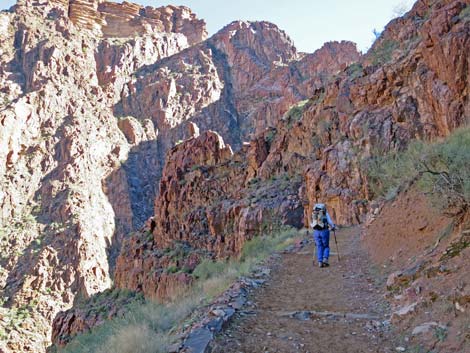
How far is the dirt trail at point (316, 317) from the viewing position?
4.64 metres

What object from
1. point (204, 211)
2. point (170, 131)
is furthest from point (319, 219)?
point (170, 131)

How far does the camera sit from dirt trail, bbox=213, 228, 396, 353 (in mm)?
4641

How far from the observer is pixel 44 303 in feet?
183

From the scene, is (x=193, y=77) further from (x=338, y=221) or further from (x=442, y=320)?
(x=442, y=320)

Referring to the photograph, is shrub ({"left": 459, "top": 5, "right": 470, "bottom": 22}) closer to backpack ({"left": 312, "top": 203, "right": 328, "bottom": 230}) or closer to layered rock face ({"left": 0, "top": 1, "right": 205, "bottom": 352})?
backpack ({"left": 312, "top": 203, "right": 328, "bottom": 230})

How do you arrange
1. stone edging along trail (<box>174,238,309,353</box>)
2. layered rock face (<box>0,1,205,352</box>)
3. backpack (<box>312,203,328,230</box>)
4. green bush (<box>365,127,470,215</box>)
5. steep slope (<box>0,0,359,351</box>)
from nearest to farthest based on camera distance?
stone edging along trail (<box>174,238,309,353</box>) < green bush (<box>365,127,470,215</box>) < backpack (<box>312,203,328,230</box>) < layered rock face (<box>0,1,205,352</box>) < steep slope (<box>0,0,359,351</box>)

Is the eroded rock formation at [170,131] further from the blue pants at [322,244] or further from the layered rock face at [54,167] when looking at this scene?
the blue pants at [322,244]

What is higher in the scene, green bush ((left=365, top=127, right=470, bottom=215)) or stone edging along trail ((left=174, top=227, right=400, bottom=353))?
green bush ((left=365, top=127, right=470, bottom=215))

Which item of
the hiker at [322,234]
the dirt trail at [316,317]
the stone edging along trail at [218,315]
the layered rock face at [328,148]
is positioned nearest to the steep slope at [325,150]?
the layered rock face at [328,148]

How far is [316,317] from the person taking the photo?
5727 millimetres

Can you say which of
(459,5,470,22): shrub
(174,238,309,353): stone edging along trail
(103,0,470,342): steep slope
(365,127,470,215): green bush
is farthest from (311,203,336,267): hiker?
(459,5,470,22): shrub

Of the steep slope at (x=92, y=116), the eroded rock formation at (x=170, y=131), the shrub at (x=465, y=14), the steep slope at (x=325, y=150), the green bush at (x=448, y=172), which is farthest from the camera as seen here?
the steep slope at (x=92, y=116)

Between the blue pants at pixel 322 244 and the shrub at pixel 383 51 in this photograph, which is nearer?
the blue pants at pixel 322 244

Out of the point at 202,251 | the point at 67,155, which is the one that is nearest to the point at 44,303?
the point at 67,155
